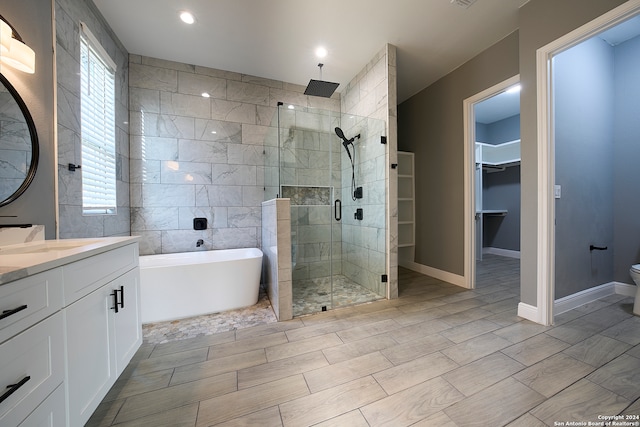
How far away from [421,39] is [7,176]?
11.6 feet

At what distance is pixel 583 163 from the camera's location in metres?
2.24

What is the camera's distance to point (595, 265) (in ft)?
7.70

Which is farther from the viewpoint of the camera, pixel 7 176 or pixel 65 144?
pixel 65 144

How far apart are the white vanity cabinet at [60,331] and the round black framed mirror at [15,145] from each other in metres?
0.36

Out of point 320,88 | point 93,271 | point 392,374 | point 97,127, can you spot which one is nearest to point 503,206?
point 320,88

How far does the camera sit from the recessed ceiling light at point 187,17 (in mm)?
2051

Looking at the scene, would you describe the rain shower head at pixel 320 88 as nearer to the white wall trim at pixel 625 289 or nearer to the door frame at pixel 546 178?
the door frame at pixel 546 178

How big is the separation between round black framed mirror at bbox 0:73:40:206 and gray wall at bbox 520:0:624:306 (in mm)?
3618

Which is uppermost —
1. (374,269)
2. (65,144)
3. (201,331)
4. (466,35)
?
(466,35)

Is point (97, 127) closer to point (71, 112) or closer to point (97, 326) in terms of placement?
point (71, 112)

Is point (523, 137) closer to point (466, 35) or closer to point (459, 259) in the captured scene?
point (466, 35)

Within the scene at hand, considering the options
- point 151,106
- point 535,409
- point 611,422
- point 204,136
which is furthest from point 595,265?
point 151,106

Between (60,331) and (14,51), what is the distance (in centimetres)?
151

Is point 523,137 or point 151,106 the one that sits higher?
point 151,106
